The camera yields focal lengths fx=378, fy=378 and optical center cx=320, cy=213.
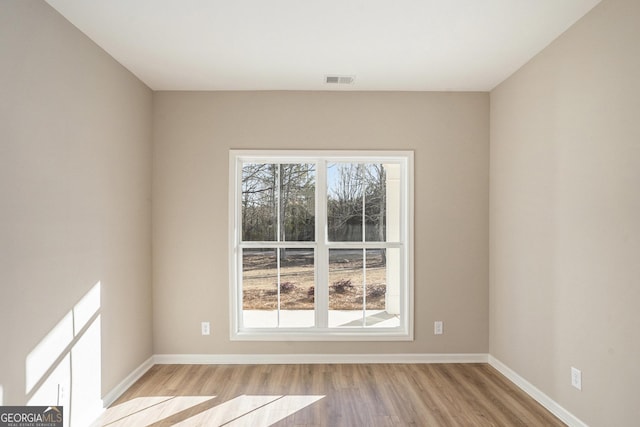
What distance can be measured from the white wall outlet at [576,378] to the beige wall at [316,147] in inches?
47.3

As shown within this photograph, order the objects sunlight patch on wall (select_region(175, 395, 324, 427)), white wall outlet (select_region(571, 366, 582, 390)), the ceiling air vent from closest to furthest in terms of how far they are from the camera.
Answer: white wall outlet (select_region(571, 366, 582, 390)), sunlight patch on wall (select_region(175, 395, 324, 427)), the ceiling air vent

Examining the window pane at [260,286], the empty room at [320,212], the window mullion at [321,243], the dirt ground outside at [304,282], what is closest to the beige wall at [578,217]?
the empty room at [320,212]

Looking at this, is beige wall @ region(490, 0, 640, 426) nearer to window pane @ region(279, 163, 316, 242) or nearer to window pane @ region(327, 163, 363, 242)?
window pane @ region(327, 163, 363, 242)

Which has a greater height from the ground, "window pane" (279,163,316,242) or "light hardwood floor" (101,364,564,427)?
"window pane" (279,163,316,242)

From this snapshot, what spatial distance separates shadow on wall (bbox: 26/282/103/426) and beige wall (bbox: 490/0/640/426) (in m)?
3.29

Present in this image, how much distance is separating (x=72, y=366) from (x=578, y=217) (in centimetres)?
345

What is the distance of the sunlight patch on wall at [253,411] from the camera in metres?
2.62

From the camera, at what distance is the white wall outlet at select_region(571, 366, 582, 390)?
248 centimetres

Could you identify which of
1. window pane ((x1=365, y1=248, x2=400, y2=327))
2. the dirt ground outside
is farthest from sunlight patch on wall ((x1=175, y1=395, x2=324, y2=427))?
window pane ((x1=365, y1=248, x2=400, y2=327))

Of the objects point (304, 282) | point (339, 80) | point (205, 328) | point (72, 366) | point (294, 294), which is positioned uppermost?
point (339, 80)

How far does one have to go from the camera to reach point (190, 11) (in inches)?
91.2

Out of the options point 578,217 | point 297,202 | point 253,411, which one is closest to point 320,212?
point 297,202

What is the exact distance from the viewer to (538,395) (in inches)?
114

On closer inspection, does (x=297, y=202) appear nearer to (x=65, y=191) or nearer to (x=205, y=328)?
(x=205, y=328)
